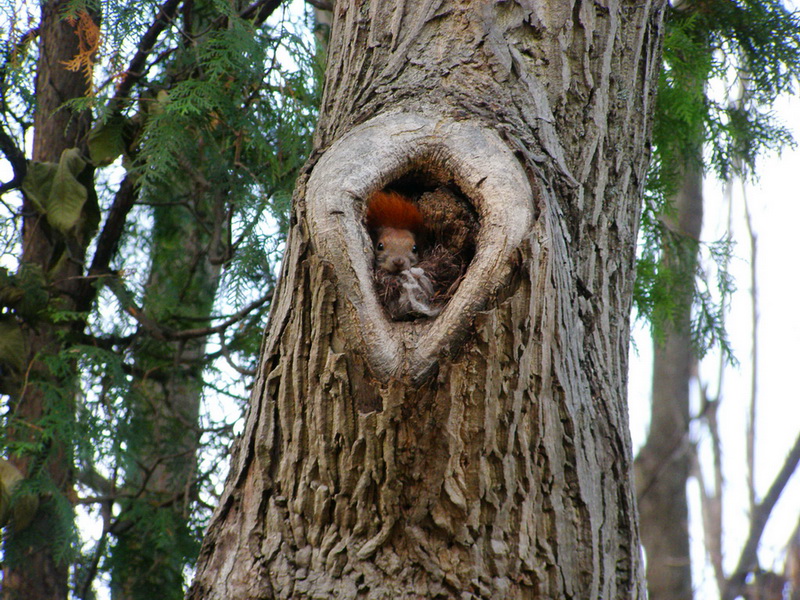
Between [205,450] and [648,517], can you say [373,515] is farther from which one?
[648,517]

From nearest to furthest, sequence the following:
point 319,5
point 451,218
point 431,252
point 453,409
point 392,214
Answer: point 453,409
point 451,218
point 431,252
point 392,214
point 319,5

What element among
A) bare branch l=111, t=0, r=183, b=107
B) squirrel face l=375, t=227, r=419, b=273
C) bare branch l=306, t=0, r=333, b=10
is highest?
bare branch l=306, t=0, r=333, b=10

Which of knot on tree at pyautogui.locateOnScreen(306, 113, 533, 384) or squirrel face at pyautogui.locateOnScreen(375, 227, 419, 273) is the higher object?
squirrel face at pyautogui.locateOnScreen(375, 227, 419, 273)

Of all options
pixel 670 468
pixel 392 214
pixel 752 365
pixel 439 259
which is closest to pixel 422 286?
pixel 439 259

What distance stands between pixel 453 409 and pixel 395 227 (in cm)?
128

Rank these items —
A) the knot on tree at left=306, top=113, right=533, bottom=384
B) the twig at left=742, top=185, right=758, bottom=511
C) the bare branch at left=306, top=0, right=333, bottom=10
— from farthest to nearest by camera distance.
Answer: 1. the twig at left=742, top=185, right=758, bottom=511
2. the bare branch at left=306, top=0, right=333, bottom=10
3. the knot on tree at left=306, top=113, right=533, bottom=384

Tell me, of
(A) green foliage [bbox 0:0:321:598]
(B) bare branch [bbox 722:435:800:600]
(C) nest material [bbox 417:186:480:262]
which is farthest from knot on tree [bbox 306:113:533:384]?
(B) bare branch [bbox 722:435:800:600]

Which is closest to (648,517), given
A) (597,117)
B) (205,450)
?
(205,450)

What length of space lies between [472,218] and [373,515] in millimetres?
796

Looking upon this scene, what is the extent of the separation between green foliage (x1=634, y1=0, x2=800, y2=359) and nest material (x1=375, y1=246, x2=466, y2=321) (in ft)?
5.07

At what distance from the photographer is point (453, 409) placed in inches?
56.9

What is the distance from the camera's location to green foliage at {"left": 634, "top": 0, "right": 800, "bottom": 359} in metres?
3.10

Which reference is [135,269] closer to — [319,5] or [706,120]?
[319,5]

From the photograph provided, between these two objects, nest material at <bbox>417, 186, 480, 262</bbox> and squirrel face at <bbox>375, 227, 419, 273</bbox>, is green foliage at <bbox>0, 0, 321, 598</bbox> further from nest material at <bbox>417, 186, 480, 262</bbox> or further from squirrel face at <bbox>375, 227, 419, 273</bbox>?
nest material at <bbox>417, 186, 480, 262</bbox>
